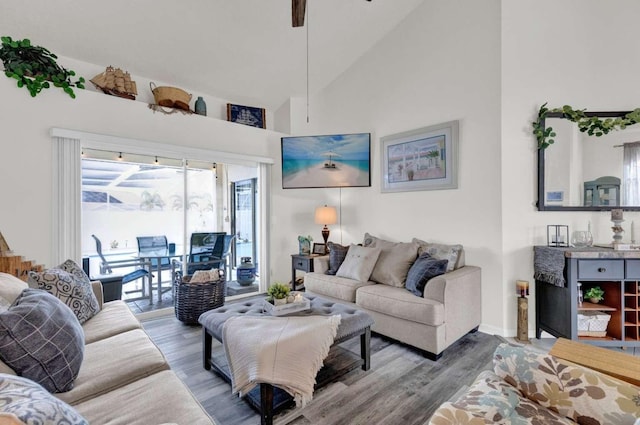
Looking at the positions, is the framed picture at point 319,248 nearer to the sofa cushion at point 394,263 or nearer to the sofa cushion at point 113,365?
the sofa cushion at point 394,263

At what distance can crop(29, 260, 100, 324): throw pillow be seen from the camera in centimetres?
197

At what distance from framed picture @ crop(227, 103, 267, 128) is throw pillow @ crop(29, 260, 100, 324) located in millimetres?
2818

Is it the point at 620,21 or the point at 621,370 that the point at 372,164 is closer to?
the point at 620,21

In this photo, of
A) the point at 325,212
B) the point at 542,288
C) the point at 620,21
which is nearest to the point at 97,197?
the point at 325,212

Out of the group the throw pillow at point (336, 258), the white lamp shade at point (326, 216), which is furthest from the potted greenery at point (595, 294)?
the white lamp shade at point (326, 216)

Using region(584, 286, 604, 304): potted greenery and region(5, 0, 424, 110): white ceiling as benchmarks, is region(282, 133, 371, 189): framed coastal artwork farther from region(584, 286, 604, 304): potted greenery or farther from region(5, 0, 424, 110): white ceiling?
region(584, 286, 604, 304): potted greenery

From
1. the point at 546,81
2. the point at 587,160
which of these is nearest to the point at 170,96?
the point at 546,81

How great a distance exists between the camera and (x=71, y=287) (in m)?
2.09

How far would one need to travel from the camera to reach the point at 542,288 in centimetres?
285

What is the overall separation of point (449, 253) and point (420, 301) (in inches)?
32.0

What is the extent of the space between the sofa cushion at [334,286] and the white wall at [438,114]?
986 millimetres

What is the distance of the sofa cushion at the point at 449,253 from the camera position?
3074mm

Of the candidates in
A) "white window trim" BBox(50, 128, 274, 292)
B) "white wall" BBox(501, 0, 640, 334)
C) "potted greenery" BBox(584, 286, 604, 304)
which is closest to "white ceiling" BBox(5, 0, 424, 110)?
"white window trim" BBox(50, 128, 274, 292)

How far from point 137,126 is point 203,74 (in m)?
1.10
